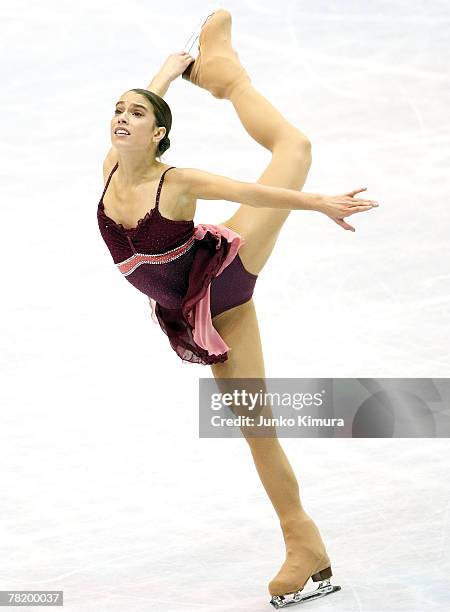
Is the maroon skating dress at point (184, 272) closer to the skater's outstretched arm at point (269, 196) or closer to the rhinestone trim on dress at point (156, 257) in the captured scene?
the rhinestone trim on dress at point (156, 257)

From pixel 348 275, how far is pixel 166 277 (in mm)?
2440

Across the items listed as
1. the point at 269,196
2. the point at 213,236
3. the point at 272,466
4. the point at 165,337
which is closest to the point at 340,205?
the point at 269,196

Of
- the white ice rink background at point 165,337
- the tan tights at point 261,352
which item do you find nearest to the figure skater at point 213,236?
the tan tights at point 261,352

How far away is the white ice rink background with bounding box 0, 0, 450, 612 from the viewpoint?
4230mm

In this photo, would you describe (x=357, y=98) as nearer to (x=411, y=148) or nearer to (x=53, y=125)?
(x=411, y=148)

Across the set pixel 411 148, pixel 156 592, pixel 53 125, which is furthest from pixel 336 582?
pixel 53 125

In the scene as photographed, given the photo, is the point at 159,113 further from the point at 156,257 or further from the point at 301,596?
the point at 301,596

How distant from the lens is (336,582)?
13.3ft

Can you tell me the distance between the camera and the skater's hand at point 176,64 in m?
4.13

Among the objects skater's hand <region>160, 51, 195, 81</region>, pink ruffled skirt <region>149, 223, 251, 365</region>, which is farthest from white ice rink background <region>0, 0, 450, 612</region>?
skater's hand <region>160, 51, 195, 81</region>

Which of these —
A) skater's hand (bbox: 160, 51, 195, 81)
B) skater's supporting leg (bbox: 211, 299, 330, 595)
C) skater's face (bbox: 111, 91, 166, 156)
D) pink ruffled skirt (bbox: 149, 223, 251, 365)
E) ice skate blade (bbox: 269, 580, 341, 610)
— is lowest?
ice skate blade (bbox: 269, 580, 341, 610)

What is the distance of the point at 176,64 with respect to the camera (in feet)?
13.8

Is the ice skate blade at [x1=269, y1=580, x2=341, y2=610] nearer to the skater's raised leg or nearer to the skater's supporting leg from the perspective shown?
the skater's supporting leg

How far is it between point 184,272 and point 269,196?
1.49 ft
